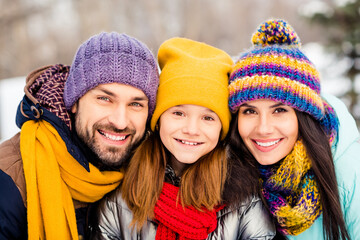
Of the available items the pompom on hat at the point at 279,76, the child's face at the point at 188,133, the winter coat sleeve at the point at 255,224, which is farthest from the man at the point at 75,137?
the winter coat sleeve at the point at 255,224

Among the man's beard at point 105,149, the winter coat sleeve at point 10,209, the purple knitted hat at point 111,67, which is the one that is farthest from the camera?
the man's beard at point 105,149

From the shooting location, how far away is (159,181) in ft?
7.39

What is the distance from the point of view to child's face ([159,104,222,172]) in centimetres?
217

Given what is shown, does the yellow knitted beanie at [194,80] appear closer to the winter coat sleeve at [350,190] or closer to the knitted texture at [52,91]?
the knitted texture at [52,91]

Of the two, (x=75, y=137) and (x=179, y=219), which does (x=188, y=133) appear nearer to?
(x=179, y=219)

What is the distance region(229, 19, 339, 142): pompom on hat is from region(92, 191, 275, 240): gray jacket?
2.49ft

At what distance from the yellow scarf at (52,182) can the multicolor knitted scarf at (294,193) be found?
123cm

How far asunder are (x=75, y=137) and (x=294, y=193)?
170 cm

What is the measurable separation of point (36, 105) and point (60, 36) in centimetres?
844

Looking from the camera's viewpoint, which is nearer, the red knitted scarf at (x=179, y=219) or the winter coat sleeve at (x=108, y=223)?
the red knitted scarf at (x=179, y=219)

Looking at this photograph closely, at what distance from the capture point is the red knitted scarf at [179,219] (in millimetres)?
2102

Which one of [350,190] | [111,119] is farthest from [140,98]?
[350,190]

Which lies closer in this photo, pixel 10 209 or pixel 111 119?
pixel 10 209

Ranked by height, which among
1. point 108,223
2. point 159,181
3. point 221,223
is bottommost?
point 108,223
